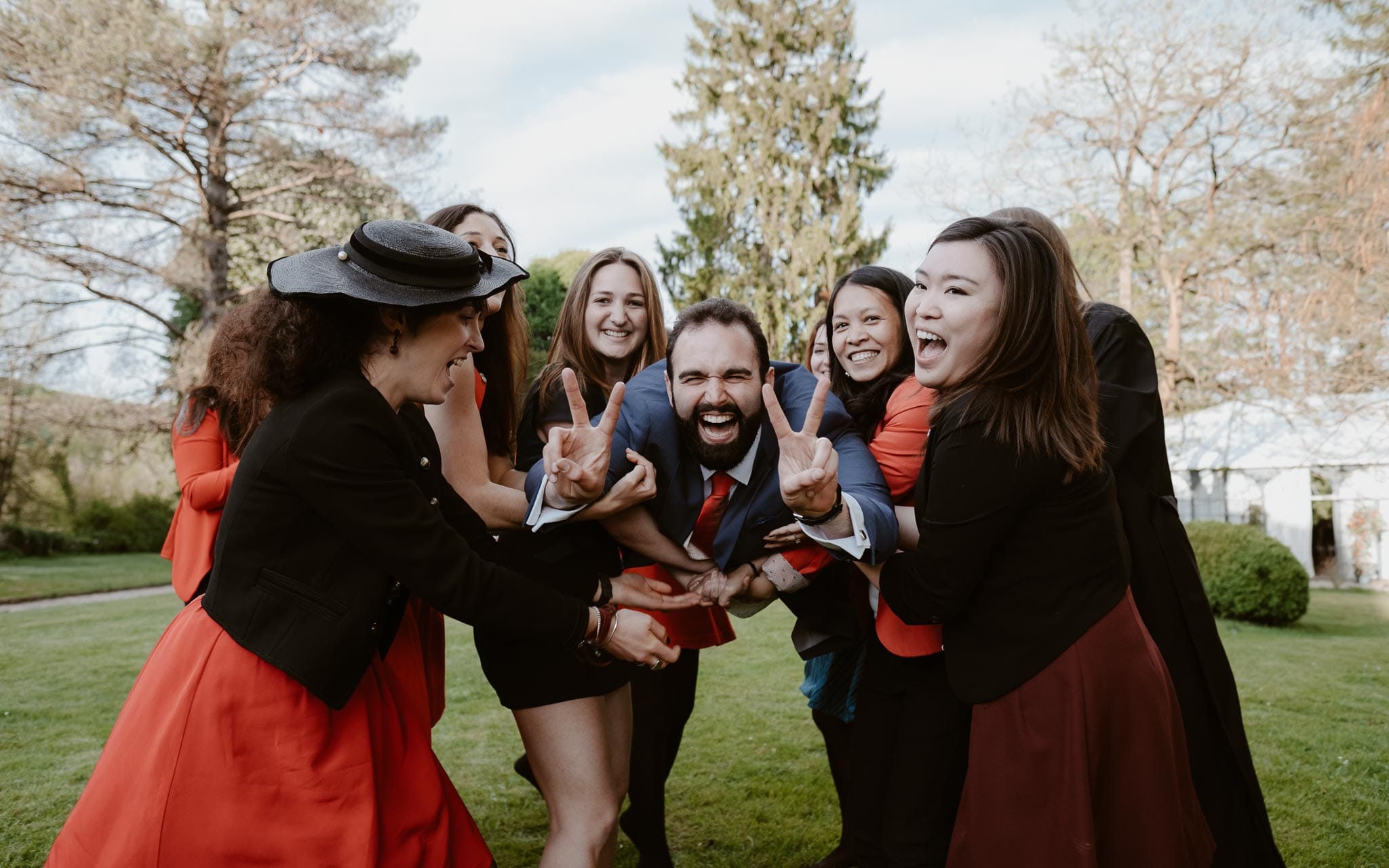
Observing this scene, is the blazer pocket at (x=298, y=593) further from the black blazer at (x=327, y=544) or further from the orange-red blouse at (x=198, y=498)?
the orange-red blouse at (x=198, y=498)

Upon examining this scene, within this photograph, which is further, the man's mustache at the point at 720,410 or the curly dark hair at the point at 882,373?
the curly dark hair at the point at 882,373

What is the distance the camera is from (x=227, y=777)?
2.07 m

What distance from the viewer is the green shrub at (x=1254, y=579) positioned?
13375mm

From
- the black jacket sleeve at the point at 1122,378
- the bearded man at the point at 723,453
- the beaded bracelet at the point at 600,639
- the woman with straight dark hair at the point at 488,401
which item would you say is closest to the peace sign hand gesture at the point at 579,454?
the bearded man at the point at 723,453

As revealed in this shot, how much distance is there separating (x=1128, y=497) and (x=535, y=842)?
3.35 meters

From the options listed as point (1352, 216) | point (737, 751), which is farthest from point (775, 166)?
point (737, 751)

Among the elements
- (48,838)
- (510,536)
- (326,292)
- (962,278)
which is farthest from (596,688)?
(48,838)

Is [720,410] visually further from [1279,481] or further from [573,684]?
[1279,481]

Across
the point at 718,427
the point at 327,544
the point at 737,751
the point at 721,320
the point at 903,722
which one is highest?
the point at 721,320

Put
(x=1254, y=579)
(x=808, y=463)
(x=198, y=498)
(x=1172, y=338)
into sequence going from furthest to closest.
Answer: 1. (x=1172, y=338)
2. (x=1254, y=579)
3. (x=198, y=498)
4. (x=808, y=463)

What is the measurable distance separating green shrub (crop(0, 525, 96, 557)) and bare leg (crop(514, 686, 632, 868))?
86.6 feet

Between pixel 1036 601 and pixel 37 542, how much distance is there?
2820cm

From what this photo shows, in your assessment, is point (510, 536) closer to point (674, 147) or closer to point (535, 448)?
point (535, 448)

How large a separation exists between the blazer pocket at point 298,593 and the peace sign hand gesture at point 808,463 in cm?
120
